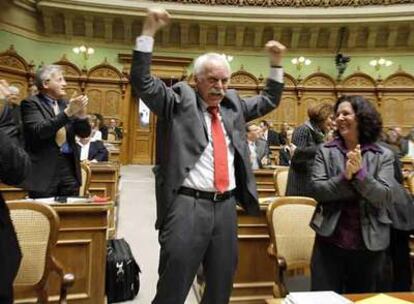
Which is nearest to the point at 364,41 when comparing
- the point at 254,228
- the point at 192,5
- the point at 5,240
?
the point at 192,5

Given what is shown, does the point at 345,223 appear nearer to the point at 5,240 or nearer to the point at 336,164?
the point at 336,164

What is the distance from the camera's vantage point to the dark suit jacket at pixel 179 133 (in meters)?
1.83

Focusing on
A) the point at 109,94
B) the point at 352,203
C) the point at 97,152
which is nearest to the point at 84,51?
the point at 109,94

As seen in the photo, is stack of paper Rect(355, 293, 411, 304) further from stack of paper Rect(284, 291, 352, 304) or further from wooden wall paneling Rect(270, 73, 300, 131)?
wooden wall paneling Rect(270, 73, 300, 131)

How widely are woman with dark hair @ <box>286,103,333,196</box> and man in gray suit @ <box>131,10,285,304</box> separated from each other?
3.89 ft

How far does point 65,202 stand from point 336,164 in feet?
5.81

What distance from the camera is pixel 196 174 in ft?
6.26

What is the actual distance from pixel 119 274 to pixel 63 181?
852 mm

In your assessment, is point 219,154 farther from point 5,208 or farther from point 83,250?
point 83,250

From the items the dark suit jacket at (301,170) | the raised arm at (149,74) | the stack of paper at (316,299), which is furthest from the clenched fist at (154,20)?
the dark suit jacket at (301,170)

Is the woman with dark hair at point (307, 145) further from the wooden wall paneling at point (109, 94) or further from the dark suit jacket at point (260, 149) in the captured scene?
the wooden wall paneling at point (109, 94)

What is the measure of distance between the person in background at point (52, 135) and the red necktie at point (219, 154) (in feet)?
3.18

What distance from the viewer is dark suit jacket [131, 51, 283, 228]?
1.83 metres

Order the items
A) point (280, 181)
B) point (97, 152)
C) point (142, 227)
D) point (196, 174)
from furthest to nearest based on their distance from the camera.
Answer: point (97, 152) < point (142, 227) < point (280, 181) < point (196, 174)
